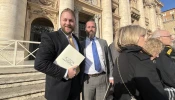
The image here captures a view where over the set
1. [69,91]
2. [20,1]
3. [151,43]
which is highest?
[20,1]

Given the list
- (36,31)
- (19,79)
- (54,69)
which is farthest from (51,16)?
(54,69)

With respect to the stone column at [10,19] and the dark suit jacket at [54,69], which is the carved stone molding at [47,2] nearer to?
the stone column at [10,19]

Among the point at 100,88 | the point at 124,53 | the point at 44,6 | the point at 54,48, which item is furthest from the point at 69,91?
the point at 44,6

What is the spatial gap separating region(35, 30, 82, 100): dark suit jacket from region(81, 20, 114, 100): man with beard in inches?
32.1

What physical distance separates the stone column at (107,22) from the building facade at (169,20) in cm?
3005

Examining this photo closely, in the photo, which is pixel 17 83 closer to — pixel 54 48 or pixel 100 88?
pixel 100 88

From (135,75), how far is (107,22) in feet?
40.2

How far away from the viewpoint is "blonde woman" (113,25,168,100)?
1143 mm

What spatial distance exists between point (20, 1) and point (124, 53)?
7.91 metres

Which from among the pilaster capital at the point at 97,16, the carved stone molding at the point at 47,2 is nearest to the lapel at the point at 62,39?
the carved stone molding at the point at 47,2

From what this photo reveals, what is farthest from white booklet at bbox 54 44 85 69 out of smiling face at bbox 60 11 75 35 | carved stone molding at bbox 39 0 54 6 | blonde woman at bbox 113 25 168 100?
carved stone molding at bbox 39 0 54 6

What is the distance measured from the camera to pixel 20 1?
720 cm

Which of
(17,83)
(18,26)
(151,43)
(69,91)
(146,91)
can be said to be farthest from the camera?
(18,26)

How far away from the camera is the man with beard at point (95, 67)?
7.96 feet
